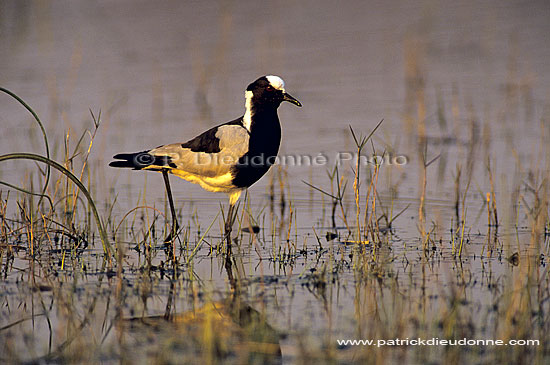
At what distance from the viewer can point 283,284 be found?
16.9 ft

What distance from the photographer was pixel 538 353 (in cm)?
388

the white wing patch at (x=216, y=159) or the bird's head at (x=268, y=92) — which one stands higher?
the bird's head at (x=268, y=92)

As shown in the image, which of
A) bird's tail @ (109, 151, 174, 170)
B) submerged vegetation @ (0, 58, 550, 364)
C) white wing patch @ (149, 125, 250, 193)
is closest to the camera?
submerged vegetation @ (0, 58, 550, 364)

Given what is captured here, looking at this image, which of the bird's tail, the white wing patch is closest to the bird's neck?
the white wing patch

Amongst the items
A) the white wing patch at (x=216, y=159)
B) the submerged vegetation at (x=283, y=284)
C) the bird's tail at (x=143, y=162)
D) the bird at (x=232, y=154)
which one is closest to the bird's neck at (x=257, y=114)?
the bird at (x=232, y=154)

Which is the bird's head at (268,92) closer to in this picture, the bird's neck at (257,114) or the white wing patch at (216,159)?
the bird's neck at (257,114)

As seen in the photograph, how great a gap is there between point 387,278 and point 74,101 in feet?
19.1

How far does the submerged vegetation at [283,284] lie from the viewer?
4.13 m

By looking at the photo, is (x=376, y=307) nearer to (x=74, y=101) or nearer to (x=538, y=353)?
(x=538, y=353)

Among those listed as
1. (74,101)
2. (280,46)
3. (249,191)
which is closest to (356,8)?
(280,46)

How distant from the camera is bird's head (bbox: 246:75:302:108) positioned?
6691 millimetres

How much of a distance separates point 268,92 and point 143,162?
1.14 meters

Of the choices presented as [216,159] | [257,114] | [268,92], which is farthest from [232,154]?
[268,92]

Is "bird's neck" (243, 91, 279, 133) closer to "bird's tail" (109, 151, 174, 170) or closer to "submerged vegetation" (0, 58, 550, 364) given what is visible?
"bird's tail" (109, 151, 174, 170)
